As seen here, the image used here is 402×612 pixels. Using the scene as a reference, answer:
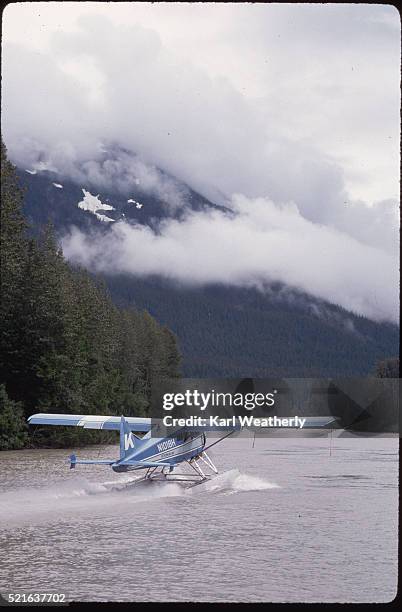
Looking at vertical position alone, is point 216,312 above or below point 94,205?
below

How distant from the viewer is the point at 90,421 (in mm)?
7707

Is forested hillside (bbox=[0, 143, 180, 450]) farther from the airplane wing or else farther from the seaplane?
the seaplane

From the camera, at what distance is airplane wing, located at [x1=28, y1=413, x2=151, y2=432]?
5.57m

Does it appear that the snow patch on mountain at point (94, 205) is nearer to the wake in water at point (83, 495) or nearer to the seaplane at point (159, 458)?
the seaplane at point (159, 458)

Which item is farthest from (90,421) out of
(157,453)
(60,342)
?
(157,453)

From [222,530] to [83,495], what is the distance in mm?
5066

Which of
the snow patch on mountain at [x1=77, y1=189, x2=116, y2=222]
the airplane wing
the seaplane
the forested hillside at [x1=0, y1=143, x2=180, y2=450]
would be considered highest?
the snow patch on mountain at [x1=77, y1=189, x2=116, y2=222]

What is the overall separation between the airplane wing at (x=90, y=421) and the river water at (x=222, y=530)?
73 centimetres

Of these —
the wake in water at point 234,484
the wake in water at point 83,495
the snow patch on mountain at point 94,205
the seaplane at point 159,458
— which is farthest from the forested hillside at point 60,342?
the wake in water at point 83,495

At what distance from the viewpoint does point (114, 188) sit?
5.18 m

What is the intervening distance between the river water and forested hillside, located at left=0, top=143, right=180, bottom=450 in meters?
0.98

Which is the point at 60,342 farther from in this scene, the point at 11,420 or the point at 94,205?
the point at 94,205

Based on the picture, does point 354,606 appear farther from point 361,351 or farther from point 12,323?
point 12,323

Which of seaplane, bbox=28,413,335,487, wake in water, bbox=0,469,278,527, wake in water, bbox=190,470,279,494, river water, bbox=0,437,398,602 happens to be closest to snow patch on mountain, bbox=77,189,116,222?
river water, bbox=0,437,398,602
